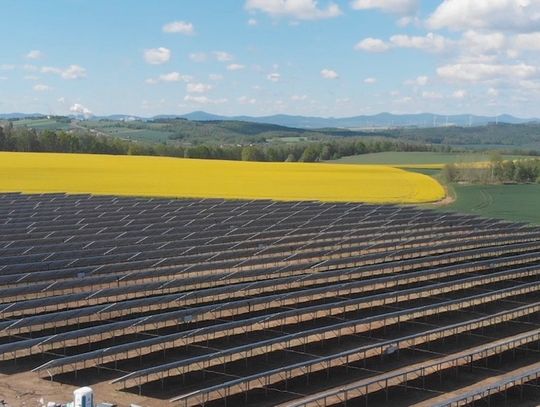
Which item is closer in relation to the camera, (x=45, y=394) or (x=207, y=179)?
(x=45, y=394)

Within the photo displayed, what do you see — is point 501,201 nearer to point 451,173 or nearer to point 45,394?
point 451,173

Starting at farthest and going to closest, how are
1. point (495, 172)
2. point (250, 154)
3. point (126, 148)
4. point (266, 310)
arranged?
point (250, 154) < point (126, 148) < point (495, 172) < point (266, 310)

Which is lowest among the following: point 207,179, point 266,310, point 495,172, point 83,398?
point 266,310

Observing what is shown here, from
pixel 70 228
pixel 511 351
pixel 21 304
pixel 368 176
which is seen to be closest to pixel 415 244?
pixel 511 351

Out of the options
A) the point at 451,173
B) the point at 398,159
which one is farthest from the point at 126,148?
the point at 451,173

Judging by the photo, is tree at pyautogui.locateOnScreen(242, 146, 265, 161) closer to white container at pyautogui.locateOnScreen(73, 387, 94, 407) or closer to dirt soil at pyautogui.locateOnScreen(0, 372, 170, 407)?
dirt soil at pyautogui.locateOnScreen(0, 372, 170, 407)

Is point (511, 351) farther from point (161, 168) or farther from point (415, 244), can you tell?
point (161, 168)
